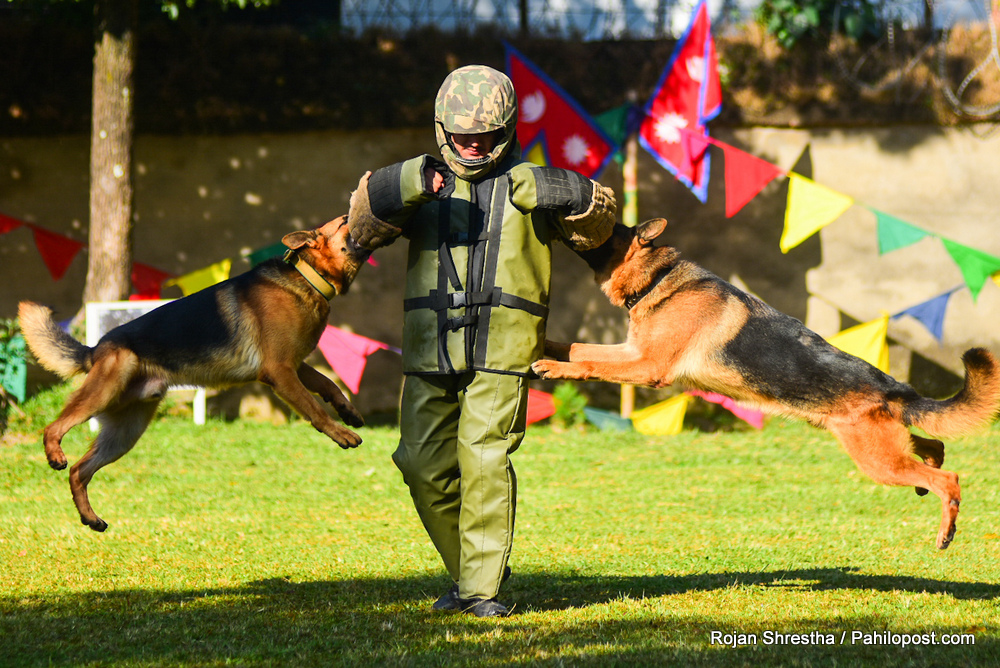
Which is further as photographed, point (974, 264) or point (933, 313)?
point (933, 313)

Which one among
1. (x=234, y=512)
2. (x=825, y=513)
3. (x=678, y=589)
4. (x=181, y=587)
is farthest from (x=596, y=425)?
(x=181, y=587)

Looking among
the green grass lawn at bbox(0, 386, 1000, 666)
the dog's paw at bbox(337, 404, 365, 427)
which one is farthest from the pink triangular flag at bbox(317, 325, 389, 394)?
the dog's paw at bbox(337, 404, 365, 427)

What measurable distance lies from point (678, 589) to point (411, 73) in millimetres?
7221

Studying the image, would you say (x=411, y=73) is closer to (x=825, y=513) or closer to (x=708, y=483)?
(x=708, y=483)

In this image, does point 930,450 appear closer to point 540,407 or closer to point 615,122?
point 540,407

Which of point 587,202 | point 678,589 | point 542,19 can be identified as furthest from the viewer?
point 542,19

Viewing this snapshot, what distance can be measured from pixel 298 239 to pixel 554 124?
516 centimetres

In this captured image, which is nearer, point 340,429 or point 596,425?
point 340,429

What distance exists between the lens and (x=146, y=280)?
390 inches

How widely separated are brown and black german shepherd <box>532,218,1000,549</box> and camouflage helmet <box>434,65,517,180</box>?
2.91 feet

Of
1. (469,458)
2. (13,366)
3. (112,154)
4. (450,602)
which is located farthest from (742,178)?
(13,366)

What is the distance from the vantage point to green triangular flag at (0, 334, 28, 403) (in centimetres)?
868

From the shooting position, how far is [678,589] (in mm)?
4605

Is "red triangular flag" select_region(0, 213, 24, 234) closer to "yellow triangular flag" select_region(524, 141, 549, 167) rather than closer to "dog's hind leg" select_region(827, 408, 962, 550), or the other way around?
"yellow triangular flag" select_region(524, 141, 549, 167)
